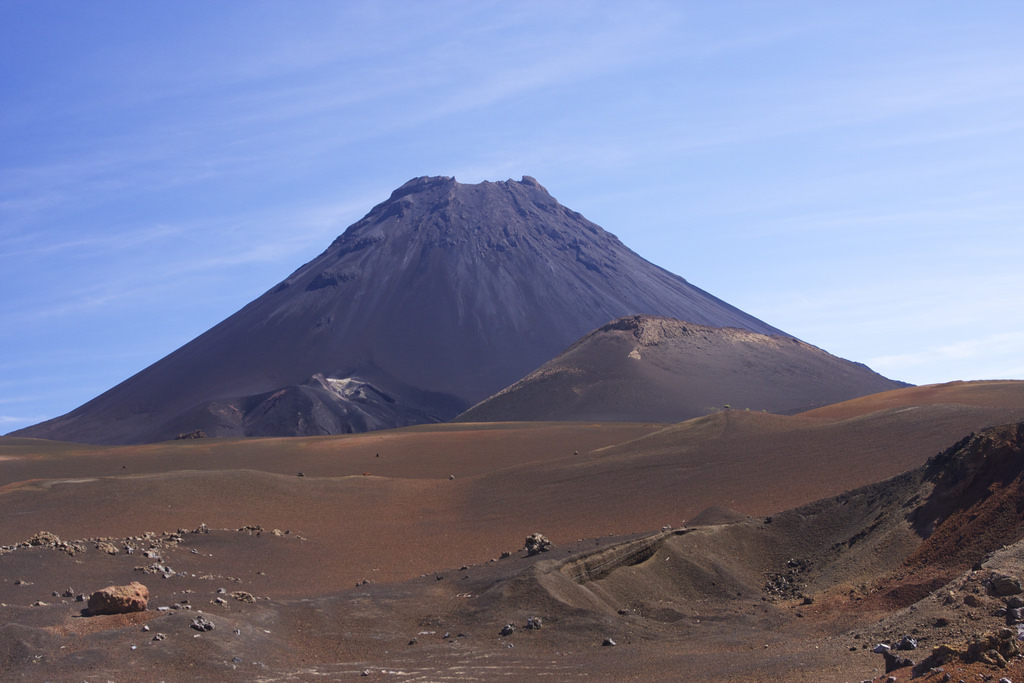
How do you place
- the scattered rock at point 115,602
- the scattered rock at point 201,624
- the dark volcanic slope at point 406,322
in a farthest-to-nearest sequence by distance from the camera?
the dark volcanic slope at point 406,322, the scattered rock at point 115,602, the scattered rock at point 201,624

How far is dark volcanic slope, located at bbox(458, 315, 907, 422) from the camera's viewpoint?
3268 inches

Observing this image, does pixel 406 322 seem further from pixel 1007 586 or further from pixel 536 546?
pixel 1007 586

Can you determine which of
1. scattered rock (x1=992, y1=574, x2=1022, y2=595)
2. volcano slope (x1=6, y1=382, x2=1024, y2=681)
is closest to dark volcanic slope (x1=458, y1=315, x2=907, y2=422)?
volcano slope (x1=6, y1=382, x2=1024, y2=681)

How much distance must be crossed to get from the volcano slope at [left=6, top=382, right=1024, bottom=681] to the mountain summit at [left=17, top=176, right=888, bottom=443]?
6484 centimetres

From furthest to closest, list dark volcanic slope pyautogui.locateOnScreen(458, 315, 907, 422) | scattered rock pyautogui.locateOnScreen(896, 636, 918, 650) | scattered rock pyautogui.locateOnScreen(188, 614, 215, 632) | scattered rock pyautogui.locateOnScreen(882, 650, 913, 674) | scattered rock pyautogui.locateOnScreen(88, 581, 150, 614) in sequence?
dark volcanic slope pyautogui.locateOnScreen(458, 315, 907, 422)
scattered rock pyautogui.locateOnScreen(88, 581, 150, 614)
scattered rock pyautogui.locateOnScreen(188, 614, 215, 632)
scattered rock pyautogui.locateOnScreen(896, 636, 918, 650)
scattered rock pyautogui.locateOnScreen(882, 650, 913, 674)

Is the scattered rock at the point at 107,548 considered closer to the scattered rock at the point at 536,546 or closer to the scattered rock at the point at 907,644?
the scattered rock at the point at 536,546

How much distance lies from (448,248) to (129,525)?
129m

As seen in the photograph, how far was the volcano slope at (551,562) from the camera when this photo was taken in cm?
1524

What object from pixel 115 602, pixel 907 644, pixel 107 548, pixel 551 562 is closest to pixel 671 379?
pixel 551 562

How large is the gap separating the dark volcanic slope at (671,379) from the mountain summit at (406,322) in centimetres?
2163

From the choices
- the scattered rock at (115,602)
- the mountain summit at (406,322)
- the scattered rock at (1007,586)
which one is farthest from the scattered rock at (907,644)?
the mountain summit at (406,322)

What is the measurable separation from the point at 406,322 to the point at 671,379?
59783mm

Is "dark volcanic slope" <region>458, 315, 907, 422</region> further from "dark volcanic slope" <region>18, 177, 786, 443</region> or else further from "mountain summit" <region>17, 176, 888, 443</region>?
"dark volcanic slope" <region>18, 177, 786, 443</region>

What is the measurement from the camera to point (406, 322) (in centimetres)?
14100
